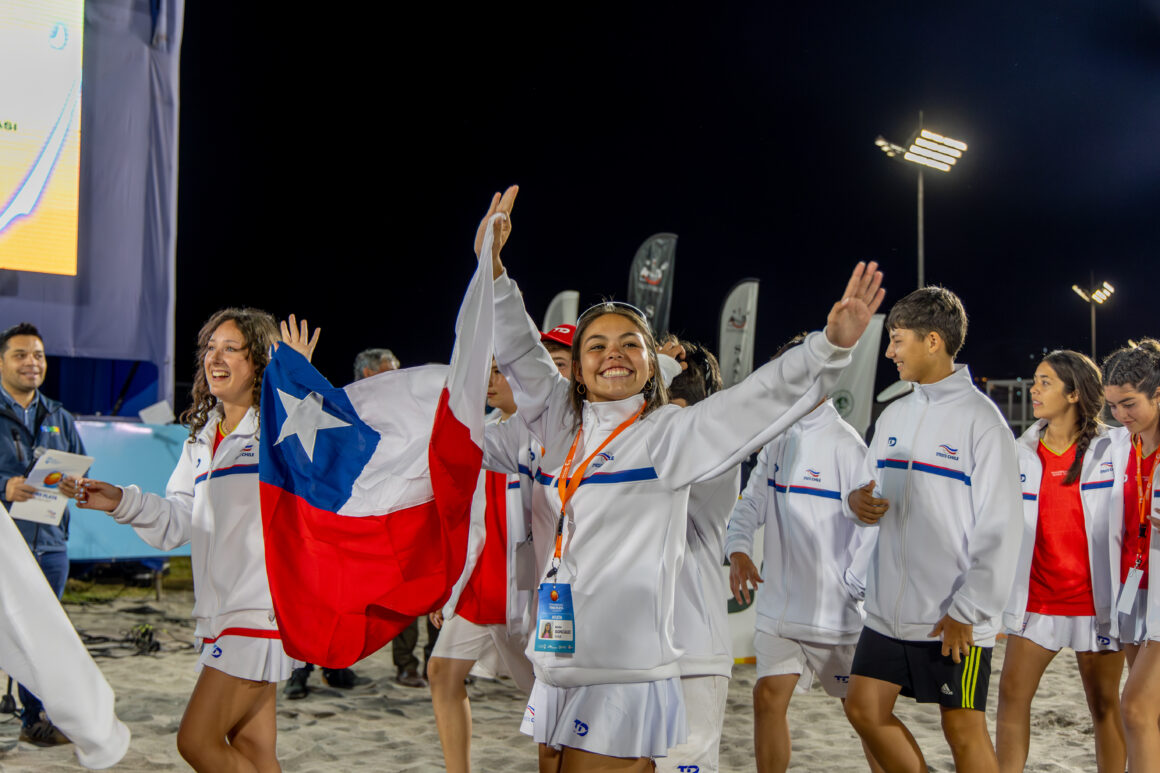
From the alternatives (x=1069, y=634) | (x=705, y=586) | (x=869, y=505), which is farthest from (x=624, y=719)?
(x=1069, y=634)

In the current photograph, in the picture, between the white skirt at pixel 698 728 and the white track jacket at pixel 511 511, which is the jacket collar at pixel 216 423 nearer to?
the white track jacket at pixel 511 511

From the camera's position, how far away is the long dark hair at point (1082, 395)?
14.8 feet

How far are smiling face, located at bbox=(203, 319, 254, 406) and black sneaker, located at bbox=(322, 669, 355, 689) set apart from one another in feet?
12.6

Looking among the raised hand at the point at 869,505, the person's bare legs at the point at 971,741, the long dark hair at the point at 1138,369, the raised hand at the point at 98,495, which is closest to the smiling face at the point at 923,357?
the raised hand at the point at 869,505

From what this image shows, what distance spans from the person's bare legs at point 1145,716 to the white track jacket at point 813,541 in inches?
43.1

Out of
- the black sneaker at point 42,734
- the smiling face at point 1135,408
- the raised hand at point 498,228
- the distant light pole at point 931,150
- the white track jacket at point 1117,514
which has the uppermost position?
the distant light pole at point 931,150

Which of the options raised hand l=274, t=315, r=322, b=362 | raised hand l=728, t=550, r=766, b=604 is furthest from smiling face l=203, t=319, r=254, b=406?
raised hand l=728, t=550, r=766, b=604

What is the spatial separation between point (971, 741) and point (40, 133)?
8987 millimetres

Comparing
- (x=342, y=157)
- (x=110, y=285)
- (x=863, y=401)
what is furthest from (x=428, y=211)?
(x=110, y=285)

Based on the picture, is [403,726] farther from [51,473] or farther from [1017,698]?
[1017,698]

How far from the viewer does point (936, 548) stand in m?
3.64

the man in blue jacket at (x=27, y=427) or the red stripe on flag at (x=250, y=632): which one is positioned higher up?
the man in blue jacket at (x=27, y=427)

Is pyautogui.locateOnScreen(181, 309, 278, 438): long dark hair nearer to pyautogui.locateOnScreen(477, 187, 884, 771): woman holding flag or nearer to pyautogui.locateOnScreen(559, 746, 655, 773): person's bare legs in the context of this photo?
pyautogui.locateOnScreen(477, 187, 884, 771): woman holding flag

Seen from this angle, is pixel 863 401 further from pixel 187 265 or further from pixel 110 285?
pixel 187 265
